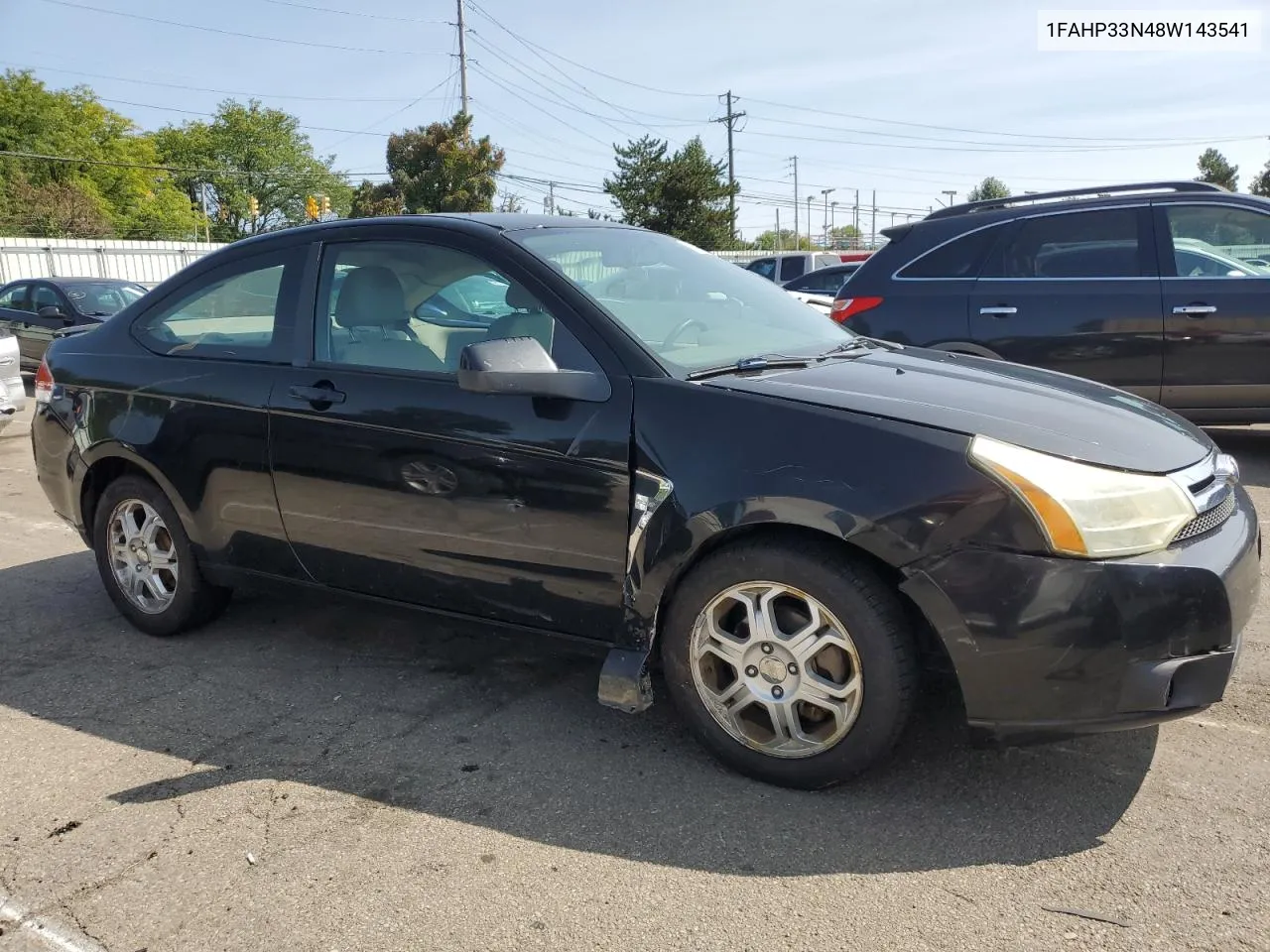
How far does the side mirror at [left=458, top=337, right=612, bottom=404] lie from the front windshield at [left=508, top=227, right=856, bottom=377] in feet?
0.77

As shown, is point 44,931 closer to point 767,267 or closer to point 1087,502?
point 1087,502

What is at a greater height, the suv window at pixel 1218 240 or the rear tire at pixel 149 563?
the suv window at pixel 1218 240

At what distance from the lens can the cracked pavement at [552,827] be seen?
7.72ft

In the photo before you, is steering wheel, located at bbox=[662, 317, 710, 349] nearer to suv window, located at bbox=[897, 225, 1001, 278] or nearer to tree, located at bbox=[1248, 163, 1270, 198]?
suv window, located at bbox=[897, 225, 1001, 278]

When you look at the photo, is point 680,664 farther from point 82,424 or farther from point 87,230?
point 87,230

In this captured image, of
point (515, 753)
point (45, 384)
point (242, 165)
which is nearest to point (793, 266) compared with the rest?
point (45, 384)

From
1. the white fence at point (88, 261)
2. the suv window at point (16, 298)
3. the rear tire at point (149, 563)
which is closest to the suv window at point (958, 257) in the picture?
the rear tire at point (149, 563)

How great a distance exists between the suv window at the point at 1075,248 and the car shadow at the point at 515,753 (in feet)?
14.3

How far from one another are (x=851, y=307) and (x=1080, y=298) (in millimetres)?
1493

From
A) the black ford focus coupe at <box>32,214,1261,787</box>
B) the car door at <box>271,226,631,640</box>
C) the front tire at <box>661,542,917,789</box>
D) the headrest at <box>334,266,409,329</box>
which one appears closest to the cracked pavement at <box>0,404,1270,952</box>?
the front tire at <box>661,542,917,789</box>

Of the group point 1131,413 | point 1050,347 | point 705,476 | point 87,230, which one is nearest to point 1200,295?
point 1050,347

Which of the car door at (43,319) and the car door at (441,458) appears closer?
the car door at (441,458)

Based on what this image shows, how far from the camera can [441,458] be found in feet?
10.7

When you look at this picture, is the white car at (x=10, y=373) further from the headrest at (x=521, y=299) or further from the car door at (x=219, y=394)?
→ the headrest at (x=521, y=299)
